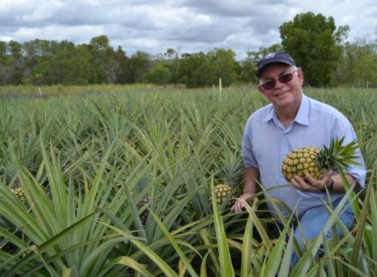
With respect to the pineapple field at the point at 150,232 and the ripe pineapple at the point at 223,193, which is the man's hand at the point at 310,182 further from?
the ripe pineapple at the point at 223,193

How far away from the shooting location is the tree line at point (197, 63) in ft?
130

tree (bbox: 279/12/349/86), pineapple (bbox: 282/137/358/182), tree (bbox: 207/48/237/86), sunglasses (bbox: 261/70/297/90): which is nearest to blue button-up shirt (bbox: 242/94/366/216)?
sunglasses (bbox: 261/70/297/90)

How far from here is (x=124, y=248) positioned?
5.49 ft

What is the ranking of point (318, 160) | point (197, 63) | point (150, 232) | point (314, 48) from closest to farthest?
point (150, 232), point (318, 160), point (314, 48), point (197, 63)

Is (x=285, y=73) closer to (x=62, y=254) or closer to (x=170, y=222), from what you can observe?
(x=170, y=222)

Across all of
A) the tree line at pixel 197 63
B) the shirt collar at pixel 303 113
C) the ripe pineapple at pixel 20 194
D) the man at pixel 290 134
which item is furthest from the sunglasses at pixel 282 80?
the tree line at pixel 197 63

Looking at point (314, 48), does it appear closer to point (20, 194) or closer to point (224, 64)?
point (224, 64)

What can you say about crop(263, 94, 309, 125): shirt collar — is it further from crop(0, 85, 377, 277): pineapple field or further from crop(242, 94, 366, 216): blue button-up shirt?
crop(0, 85, 377, 277): pineapple field

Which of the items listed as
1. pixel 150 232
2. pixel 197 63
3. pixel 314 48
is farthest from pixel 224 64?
pixel 150 232

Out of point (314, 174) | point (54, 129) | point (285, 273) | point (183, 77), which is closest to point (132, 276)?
point (285, 273)

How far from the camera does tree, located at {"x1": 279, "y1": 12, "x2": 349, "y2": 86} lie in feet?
130

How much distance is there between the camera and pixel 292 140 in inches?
87.4

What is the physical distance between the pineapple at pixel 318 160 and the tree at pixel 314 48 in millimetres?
38337

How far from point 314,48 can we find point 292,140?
39793 millimetres
